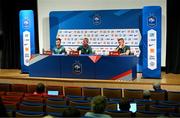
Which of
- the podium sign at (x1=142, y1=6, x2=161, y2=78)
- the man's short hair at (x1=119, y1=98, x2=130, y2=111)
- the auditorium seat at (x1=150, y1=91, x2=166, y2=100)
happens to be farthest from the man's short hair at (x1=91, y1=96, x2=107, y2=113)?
the podium sign at (x1=142, y1=6, x2=161, y2=78)

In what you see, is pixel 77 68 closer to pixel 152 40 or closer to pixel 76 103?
pixel 152 40

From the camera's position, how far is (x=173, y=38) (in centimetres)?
1125

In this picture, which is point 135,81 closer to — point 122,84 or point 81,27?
point 122,84

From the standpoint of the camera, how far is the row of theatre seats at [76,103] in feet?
16.5

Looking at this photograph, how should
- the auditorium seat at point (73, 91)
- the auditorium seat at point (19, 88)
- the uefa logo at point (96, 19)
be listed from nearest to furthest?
the auditorium seat at point (73, 91) < the auditorium seat at point (19, 88) < the uefa logo at point (96, 19)

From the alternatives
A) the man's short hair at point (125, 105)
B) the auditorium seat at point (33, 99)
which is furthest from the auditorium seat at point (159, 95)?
the auditorium seat at point (33, 99)

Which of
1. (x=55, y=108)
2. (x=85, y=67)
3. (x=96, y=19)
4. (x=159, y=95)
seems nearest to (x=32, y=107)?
(x=55, y=108)

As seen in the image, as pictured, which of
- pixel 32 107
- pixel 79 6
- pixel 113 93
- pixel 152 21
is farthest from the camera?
pixel 79 6

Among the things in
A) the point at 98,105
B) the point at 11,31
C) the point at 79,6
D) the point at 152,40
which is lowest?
the point at 98,105

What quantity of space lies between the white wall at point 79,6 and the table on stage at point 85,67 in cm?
225

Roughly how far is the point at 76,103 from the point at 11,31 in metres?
7.92

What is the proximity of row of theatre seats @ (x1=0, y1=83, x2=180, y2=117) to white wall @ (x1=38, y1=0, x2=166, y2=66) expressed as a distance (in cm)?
440

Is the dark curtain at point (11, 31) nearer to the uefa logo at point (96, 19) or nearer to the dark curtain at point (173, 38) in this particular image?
the uefa logo at point (96, 19)

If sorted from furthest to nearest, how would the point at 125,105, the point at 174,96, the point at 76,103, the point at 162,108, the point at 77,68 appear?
the point at 77,68 < the point at 174,96 < the point at 76,103 < the point at 162,108 < the point at 125,105
